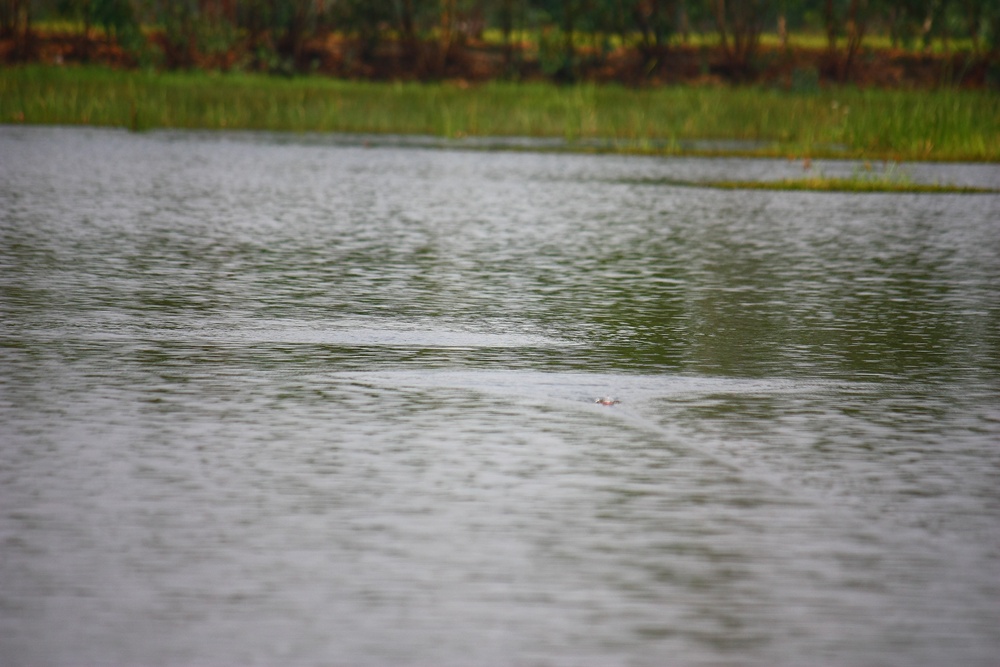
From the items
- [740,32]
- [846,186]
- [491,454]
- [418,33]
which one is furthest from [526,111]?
[491,454]

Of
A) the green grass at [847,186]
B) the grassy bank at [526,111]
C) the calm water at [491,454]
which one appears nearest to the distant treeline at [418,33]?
the grassy bank at [526,111]

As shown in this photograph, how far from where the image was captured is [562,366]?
9594mm

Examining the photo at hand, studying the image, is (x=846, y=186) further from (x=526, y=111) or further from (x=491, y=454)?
(x=491, y=454)

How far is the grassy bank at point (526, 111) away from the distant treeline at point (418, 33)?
10740 millimetres

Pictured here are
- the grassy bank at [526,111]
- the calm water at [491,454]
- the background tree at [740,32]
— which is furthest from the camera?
the background tree at [740,32]

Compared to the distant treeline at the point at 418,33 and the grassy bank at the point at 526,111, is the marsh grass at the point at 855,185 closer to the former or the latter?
the grassy bank at the point at 526,111

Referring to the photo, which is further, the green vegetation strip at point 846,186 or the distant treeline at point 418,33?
the distant treeline at point 418,33

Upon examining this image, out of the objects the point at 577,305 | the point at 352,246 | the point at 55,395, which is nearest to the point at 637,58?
the point at 352,246

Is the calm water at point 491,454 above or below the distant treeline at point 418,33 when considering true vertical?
above

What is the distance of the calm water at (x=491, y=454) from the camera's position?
496cm

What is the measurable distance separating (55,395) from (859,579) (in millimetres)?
4405

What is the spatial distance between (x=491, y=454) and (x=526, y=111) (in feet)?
105

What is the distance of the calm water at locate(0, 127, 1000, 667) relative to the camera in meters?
4.96

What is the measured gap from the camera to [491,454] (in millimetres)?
7211
